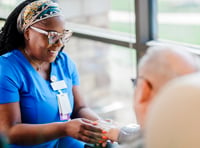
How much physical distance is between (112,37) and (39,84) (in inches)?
51.4

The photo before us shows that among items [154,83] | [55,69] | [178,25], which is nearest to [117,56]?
[178,25]

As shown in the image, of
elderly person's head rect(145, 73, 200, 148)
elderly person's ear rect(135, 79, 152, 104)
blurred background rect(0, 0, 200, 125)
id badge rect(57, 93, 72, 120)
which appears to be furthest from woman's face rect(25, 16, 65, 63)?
elderly person's head rect(145, 73, 200, 148)

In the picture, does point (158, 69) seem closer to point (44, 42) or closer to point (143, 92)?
point (143, 92)

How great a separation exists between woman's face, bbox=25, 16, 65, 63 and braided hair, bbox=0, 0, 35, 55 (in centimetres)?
8

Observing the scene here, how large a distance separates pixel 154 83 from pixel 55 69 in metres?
1.23

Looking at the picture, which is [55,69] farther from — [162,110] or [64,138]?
[162,110]

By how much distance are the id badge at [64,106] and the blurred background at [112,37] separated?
42 cm

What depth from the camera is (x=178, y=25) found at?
9.81 ft

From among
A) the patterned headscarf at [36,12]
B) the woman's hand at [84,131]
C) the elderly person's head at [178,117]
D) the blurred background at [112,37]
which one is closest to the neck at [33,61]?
the patterned headscarf at [36,12]

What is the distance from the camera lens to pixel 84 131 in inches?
73.2

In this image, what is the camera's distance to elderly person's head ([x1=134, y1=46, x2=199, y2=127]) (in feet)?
3.10

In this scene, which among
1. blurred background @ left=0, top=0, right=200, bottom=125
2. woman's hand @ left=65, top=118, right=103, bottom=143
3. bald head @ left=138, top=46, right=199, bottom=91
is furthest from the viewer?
blurred background @ left=0, top=0, right=200, bottom=125

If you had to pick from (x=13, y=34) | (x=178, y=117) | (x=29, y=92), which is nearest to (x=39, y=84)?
(x=29, y=92)

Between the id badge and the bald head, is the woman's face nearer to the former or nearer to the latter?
the id badge
